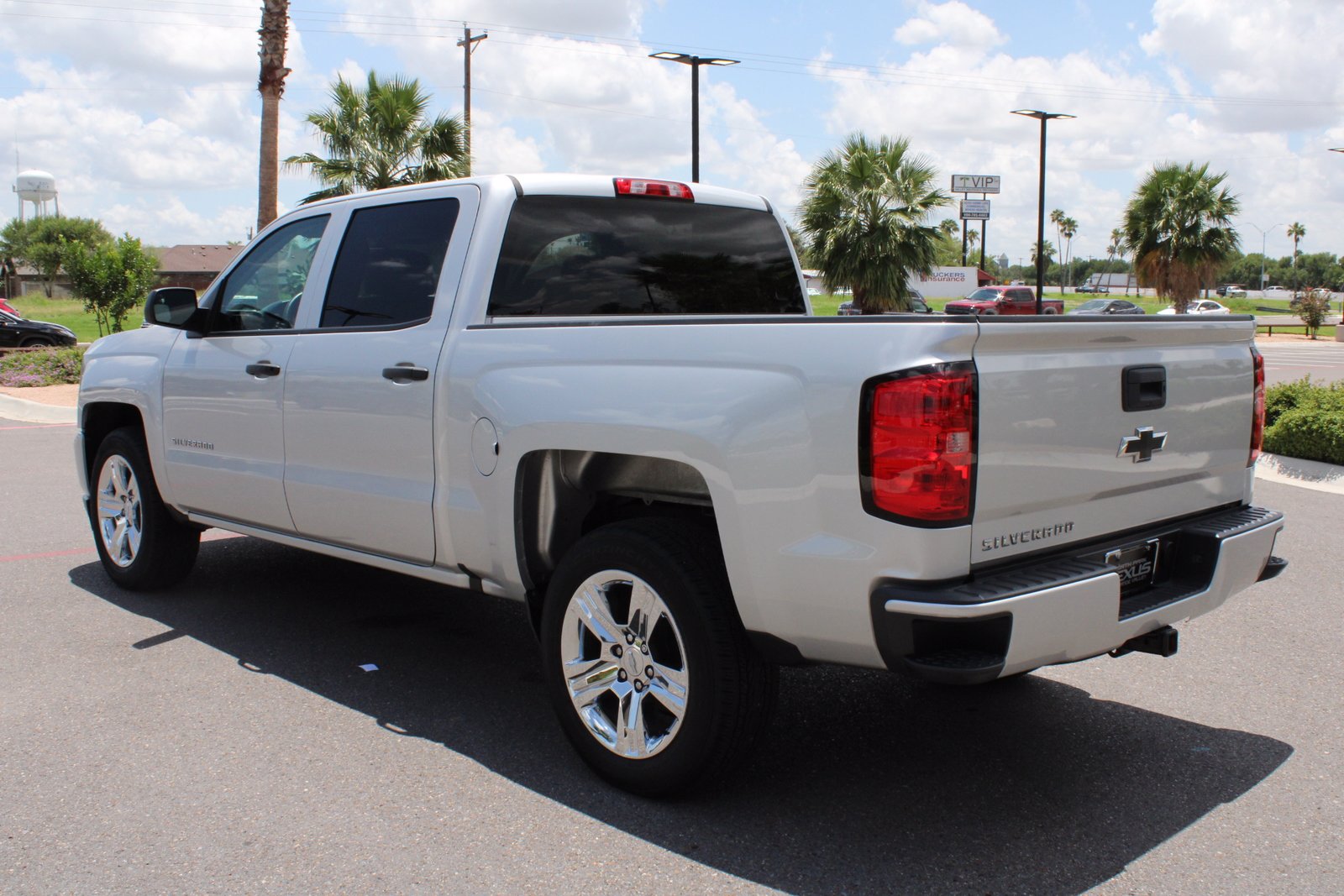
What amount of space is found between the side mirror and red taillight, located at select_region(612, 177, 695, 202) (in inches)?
84.6

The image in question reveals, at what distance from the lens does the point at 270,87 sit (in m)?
18.2

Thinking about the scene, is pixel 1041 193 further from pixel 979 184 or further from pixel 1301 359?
pixel 979 184

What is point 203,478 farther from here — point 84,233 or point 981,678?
point 84,233

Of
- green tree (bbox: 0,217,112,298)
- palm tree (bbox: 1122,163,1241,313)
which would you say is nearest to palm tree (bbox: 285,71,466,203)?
palm tree (bbox: 1122,163,1241,313)

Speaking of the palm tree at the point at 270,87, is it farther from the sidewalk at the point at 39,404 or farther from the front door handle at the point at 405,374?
the front door handle at the point at 405,374

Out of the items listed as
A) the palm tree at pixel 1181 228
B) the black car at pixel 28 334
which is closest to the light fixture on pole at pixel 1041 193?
the palm tree at pixel 1181 228

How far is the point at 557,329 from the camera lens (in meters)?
3.86

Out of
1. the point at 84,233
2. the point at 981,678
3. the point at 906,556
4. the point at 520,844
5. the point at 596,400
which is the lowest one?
the point at 520,844

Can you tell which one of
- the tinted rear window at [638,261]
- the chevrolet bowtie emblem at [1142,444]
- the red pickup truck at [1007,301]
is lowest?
the chevrolet bowtie emblem at [1142,444]

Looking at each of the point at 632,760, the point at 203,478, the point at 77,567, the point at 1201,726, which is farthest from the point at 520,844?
the point at 77,567

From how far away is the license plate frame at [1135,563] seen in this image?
11.4 ft

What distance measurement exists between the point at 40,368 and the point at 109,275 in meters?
6.94

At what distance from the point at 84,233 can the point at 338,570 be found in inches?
3440

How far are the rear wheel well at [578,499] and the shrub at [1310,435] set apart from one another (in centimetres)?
819
